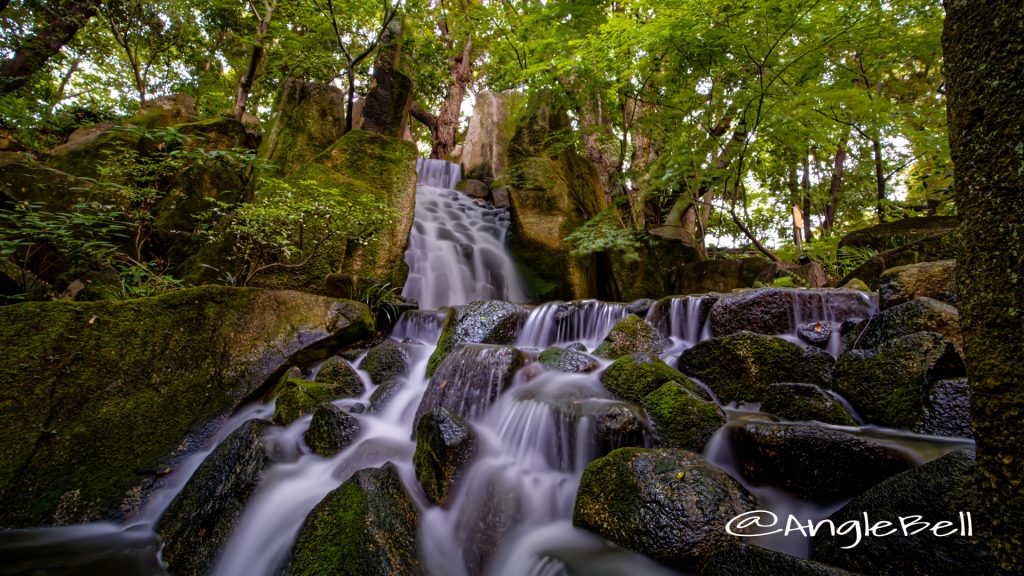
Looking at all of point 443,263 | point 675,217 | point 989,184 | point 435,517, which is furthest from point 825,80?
point 435,517

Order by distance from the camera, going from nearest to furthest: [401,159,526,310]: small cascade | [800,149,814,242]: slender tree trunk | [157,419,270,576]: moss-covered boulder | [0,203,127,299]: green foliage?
[157,419,270,576]: moss-covered boulder < [0,203,127,299]: green foliage < [401,159,526,310]: small cascade < [800,149,814,242]: slender tree trunk

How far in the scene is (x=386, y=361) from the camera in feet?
17.7

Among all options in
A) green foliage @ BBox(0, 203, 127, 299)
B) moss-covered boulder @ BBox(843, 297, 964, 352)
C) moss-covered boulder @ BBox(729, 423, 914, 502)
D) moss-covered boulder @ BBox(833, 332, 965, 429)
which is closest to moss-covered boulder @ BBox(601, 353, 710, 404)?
moss-covered boulder @ BBox(729, 423, 914, 502)

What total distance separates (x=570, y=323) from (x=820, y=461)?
14.1ft

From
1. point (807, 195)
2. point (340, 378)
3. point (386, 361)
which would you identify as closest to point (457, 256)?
point (386, 361)

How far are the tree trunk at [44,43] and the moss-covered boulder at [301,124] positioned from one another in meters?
3.81

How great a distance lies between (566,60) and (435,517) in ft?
22.3

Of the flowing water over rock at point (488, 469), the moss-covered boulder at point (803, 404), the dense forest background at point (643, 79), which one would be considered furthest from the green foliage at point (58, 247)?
the moss-covered boulder at point (803, 404)

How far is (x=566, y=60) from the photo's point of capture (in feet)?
22.1

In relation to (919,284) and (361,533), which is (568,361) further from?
(919,284)

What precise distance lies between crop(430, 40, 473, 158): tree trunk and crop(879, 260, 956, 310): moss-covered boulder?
576 inches

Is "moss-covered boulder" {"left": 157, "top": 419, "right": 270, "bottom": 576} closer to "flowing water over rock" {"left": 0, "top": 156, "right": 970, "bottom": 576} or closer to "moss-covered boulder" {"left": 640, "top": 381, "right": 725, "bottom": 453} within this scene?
"flowing water over rock" {"left": 0, "top": 156, "right": 970, "bottom": 576}

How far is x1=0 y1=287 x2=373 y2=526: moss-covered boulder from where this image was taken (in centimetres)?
344

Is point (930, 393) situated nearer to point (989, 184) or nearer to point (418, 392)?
point (989, 184)
